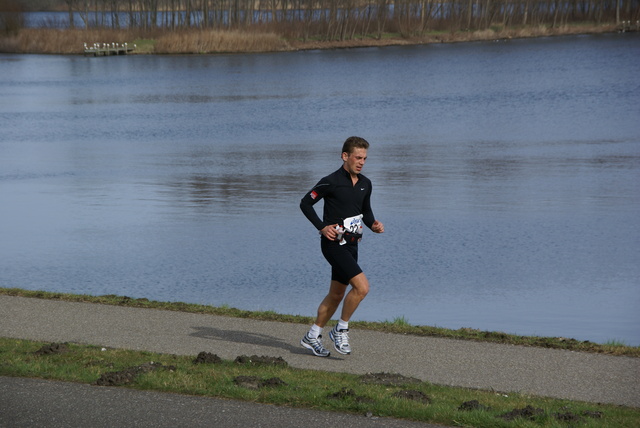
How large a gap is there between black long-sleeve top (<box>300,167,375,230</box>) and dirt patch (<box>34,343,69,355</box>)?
2.33 meters

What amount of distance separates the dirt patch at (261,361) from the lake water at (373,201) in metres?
4.65

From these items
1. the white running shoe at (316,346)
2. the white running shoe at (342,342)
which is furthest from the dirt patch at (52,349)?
the white running shoe at (342,342)

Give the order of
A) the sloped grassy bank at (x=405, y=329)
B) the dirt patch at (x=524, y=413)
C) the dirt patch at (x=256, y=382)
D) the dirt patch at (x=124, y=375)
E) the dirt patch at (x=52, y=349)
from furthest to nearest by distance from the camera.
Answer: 1. the sloped grassy bank at (x=405, y=329)
2. the dirt patch at (x=52, y=349)
3. the dirt patch at (x=124, y=375)
4. the dirt patch at (x=256, y=382)
5. the dirt patch at (x=524, y=413)

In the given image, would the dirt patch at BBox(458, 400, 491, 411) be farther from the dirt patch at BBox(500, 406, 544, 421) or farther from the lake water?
the lake water

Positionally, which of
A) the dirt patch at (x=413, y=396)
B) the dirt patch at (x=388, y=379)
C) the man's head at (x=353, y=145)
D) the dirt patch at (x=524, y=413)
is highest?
the man's head at (x=353, y=145)

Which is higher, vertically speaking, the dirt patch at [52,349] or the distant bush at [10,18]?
the distant bush at [10,18]

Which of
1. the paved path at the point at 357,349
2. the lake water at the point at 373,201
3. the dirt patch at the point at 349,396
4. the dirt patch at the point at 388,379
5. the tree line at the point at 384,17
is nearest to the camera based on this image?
the dirt patch at the point at 349,396

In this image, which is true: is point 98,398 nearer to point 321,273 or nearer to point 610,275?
point 321,273

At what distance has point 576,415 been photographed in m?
6.54

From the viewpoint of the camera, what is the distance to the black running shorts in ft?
27.9

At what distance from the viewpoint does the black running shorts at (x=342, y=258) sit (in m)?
8.49

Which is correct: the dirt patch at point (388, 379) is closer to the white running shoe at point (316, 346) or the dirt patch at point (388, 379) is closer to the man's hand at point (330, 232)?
the white running shoe at point (316, 346)

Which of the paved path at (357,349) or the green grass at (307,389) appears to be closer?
the green grass at (307,389)

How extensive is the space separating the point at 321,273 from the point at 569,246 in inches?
173
